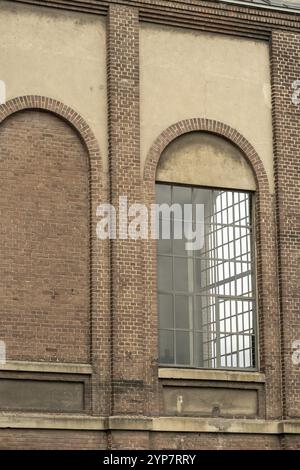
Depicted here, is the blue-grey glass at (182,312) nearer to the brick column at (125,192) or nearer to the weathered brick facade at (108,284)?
the weathered brick facade at (108,284)

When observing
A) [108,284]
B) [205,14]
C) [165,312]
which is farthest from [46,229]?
[205,14]

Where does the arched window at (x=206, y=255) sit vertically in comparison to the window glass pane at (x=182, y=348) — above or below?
above

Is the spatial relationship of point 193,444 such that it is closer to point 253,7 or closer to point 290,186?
point 290,186

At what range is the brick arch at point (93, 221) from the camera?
70.5 ft

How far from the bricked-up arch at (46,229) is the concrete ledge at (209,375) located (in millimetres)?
1500

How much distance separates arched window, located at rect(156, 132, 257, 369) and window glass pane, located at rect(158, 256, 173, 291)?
2 cm

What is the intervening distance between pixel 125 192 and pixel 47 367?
3535mm

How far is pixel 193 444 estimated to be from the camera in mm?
21859

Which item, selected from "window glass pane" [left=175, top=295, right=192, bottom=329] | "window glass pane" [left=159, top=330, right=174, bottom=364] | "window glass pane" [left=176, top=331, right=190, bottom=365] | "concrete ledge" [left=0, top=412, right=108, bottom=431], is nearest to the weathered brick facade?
"concrete ledge" [left=0, top=412, right=108, bottom=431]

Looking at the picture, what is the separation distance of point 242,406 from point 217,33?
7.20 m

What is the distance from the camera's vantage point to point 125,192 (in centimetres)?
2227

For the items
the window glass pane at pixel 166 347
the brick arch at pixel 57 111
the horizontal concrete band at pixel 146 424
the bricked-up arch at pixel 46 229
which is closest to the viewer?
the horizontal concrete band at pixel 146 424

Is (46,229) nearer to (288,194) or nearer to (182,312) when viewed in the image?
(182,312)

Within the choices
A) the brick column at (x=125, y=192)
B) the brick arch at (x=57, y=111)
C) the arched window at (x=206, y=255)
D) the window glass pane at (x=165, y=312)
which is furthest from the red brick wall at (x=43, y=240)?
the arched window at (x=206, y=255)
